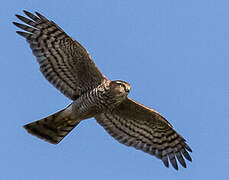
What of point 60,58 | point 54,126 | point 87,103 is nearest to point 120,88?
point 87,103

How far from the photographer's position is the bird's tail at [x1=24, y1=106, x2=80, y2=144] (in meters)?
14.1

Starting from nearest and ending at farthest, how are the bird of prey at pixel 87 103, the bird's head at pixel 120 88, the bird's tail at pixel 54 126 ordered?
the bird's head at pixel 120 88
the bird of prey at pixel 87 103
the bird's tail at pixel 54 126

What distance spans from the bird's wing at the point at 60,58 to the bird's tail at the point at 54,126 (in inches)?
18.3

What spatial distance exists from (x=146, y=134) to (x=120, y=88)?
6.51ft

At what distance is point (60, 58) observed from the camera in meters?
14.1

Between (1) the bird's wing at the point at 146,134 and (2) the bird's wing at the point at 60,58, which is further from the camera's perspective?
(1) the bird's wing at the point at 146,134

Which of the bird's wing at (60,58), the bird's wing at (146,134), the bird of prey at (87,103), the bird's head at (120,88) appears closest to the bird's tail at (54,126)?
the bird of prey at (87,103)

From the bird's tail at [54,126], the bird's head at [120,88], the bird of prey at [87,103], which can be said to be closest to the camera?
the bird's head at [120,88]

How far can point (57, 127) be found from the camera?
1424 cm

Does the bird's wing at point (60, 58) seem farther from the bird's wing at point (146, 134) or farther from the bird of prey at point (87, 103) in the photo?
the bird's wing at point (146, 134)

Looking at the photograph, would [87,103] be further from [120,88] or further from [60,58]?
[60,58]

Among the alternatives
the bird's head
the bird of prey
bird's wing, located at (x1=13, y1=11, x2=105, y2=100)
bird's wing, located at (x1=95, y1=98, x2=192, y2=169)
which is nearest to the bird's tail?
the bird of prey

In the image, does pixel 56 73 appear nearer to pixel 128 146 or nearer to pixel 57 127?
pixel 57 127

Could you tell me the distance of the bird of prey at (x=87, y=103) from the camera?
13.7 meters
